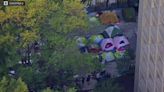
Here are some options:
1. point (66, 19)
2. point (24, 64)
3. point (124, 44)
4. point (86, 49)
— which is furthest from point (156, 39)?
point (124, 44)

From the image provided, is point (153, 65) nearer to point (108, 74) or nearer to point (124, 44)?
point (108, 74)

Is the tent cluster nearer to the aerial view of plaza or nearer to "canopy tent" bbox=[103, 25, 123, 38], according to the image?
"canopy tent" bbox=[103, 25, 123, 38]

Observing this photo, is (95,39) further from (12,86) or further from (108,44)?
(12,86)

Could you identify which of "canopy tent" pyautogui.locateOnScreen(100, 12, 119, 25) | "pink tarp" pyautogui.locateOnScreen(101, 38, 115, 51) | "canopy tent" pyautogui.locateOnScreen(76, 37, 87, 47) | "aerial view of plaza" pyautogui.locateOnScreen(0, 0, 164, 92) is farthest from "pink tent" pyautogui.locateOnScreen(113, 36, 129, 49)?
"aerial view of plaza" pyautogui.locateOnScreen(0, 0, 164, 92)
